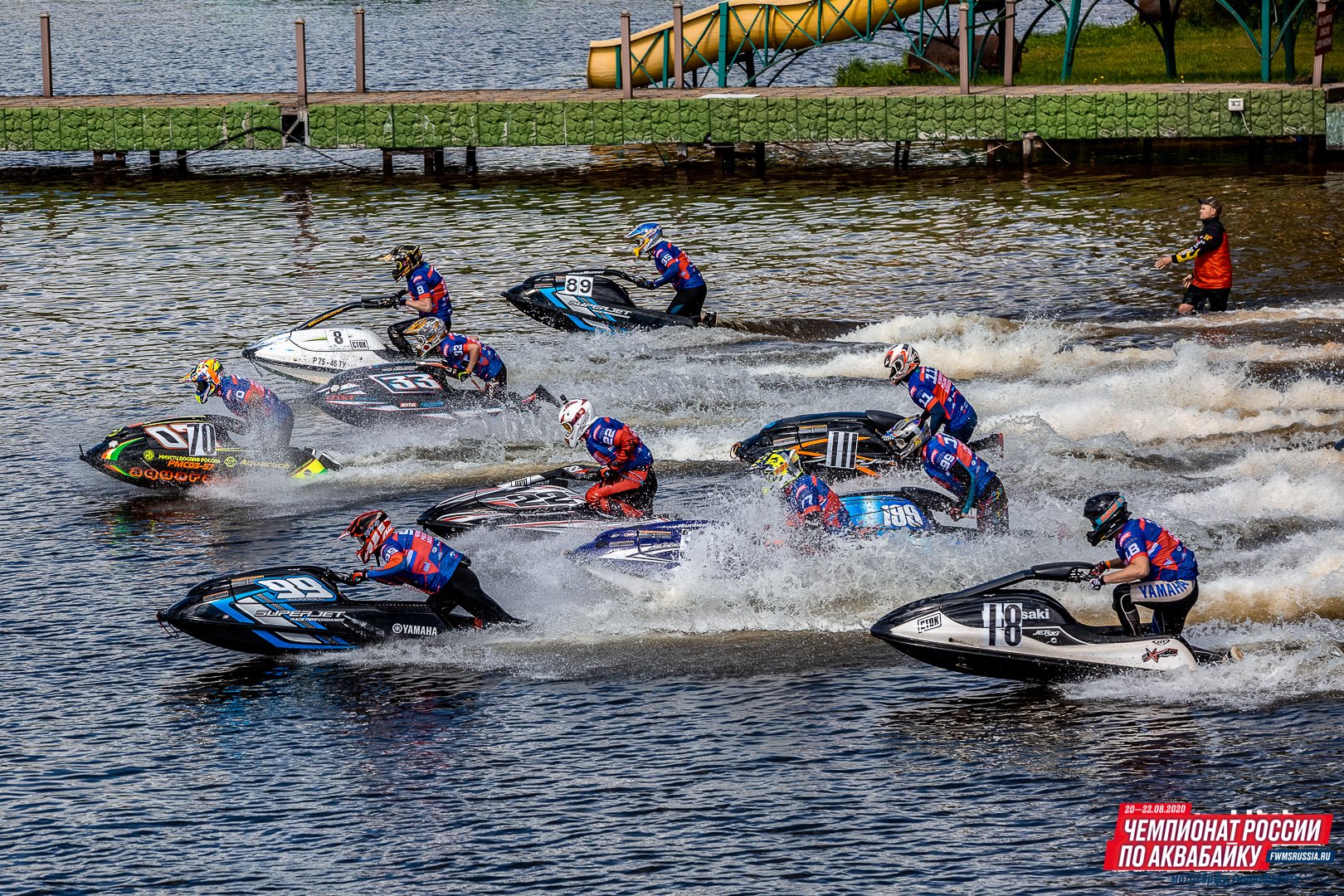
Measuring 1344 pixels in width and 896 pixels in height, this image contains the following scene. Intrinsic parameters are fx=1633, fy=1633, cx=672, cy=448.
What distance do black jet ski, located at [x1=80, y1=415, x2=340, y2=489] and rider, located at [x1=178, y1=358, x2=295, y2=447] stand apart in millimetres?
287

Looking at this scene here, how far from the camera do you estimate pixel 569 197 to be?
4238 cm

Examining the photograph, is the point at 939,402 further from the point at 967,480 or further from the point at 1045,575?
the point at 1045,575

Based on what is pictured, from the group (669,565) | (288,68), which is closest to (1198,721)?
(669,565)

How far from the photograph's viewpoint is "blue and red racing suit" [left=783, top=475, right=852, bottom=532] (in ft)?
59.7

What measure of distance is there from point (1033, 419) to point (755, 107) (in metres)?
21.9

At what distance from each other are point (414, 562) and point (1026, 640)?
6.20 m

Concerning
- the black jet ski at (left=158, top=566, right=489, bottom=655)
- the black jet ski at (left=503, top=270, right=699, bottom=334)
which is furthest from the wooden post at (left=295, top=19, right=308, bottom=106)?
the black jet ski at (left=158, top=566, right=489, bottom=655)

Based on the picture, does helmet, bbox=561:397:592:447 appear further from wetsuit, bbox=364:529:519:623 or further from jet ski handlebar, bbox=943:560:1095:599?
jet ski handlebar, bbox=943:560:1095:599

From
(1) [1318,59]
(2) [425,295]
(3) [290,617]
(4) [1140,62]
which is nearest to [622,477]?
(3) [290,617]

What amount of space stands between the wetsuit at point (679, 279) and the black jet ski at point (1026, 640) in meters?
14.3

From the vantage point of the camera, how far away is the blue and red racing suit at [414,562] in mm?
16797

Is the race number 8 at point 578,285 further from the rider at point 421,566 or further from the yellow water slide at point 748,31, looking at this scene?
the yellow water slide at point 748,31

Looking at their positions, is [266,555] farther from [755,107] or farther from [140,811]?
[755,107]

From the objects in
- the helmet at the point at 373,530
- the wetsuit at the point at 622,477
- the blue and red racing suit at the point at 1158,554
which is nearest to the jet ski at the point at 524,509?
the wetsuit at the point at 622,477
